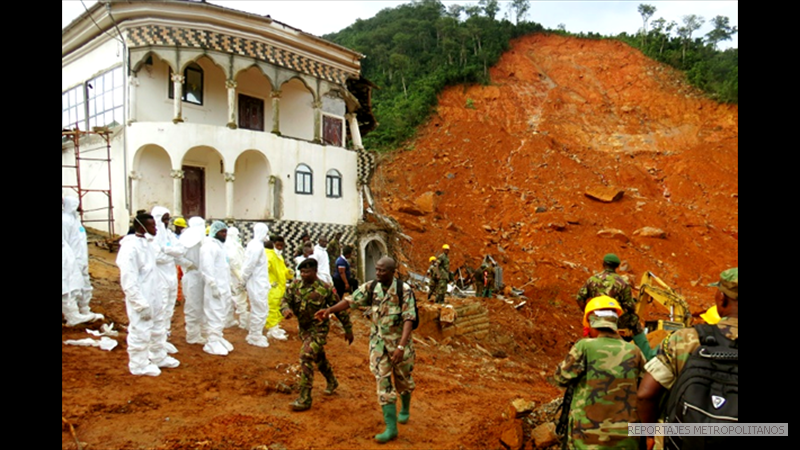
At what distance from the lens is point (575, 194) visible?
2875 centimetres

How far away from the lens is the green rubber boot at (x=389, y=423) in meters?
4.67

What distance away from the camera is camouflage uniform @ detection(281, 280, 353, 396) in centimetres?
538

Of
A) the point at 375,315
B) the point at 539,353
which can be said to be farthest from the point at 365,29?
the point at 375,315

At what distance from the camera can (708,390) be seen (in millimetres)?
2082

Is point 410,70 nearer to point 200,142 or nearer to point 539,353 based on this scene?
point 200,142

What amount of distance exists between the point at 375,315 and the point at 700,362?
313 cm

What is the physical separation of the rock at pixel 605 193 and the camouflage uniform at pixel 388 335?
2582 centimetres

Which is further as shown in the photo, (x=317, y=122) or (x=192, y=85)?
(x=317, y=122)

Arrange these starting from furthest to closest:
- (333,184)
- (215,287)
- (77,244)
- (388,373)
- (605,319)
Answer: (333,184), (77,244), (215,287), (388,373), (605,319)

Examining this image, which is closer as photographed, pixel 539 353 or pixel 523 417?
pixel 523 417

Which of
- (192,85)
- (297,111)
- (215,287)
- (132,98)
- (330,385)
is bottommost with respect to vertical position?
(330,385)

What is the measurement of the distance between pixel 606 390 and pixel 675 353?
2.05 feet

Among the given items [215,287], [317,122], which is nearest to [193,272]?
[215,287]

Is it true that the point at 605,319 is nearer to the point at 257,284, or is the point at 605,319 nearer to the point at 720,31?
the point at 257,284
